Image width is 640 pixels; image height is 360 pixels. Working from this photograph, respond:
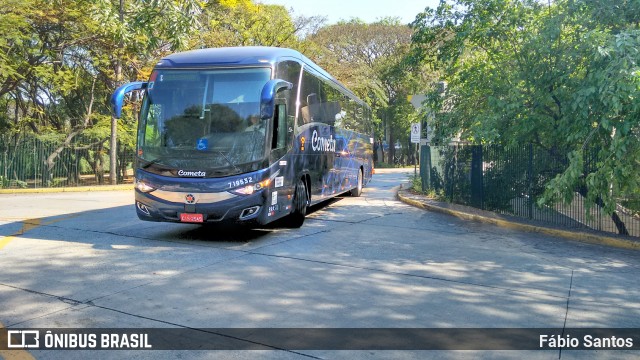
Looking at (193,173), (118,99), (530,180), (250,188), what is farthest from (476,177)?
(118,99)

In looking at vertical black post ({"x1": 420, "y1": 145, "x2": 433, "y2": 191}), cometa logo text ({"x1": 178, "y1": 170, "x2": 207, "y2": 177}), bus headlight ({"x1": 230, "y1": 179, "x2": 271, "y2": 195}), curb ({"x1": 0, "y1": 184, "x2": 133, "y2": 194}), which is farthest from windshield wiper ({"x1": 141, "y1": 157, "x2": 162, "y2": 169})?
curb ({"x1": 0, "y1": 184, "x2": 133, "y2": 194})

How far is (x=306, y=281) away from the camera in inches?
265

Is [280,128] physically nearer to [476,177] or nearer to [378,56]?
[476,177]

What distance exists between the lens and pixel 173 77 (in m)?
9.52

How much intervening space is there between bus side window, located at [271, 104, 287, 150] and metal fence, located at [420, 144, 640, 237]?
19.0ft

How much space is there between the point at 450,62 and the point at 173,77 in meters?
8.30

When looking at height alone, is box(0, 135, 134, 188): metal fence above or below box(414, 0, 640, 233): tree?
below

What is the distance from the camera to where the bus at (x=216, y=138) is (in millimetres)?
8945

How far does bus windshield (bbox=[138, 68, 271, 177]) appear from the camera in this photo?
9062mm

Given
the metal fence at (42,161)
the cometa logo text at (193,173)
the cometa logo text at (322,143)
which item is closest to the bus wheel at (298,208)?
the cometa logo text at (322,143)

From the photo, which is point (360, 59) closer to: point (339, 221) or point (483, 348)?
point (339, 221)

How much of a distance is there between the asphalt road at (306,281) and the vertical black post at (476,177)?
320 centimetres

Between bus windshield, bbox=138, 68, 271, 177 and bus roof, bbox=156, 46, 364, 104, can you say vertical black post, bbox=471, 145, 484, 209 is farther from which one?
bus windshield, bbox=138, 68, 271, 177

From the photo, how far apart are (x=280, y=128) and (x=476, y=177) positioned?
6854 millimetres
